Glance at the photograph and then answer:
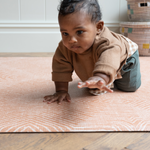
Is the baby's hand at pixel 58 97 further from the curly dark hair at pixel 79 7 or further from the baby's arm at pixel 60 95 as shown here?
the curly dark hair at pixel 79 7

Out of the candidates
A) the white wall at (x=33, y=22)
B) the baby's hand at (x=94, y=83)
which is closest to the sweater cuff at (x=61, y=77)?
the baby's hand at (x=94, y=83)

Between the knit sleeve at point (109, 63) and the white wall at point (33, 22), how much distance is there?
1.44 m

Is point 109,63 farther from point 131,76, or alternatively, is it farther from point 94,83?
point 131,76

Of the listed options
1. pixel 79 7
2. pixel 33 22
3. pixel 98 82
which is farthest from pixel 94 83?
pixel 33 22

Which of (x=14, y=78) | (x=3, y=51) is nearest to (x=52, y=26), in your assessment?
(x=3, y=51)

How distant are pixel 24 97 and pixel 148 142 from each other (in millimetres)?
496

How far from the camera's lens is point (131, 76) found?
0.91m

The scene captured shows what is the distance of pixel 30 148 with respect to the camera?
1.63ft

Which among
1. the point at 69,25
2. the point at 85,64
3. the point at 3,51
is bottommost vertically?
the point at 3,51

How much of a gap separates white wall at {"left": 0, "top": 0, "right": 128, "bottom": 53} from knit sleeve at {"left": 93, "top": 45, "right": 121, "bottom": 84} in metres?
1.44

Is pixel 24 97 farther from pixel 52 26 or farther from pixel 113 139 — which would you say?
pixel 52 26

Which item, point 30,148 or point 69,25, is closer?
point 30,148

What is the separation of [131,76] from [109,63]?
33 cm

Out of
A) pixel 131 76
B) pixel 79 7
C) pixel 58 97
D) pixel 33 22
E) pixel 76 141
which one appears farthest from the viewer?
pixel 33 22
